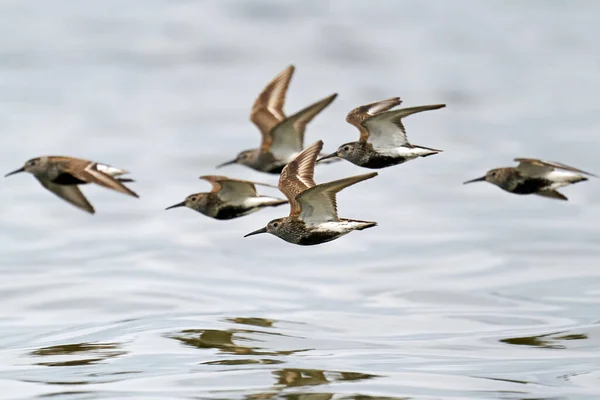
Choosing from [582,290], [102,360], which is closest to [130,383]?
[102,360]

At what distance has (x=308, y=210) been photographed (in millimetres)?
16734

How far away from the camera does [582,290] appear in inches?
1721

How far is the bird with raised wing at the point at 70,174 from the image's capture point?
58.6 ft

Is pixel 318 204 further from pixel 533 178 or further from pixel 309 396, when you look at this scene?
pixel 533 178

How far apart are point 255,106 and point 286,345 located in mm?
5946

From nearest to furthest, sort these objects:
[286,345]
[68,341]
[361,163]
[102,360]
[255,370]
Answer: [361,163]
[255,370]
[102,360]
[286,345]
[68,341]

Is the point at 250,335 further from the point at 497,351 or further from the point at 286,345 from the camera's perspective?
the point at 497,351

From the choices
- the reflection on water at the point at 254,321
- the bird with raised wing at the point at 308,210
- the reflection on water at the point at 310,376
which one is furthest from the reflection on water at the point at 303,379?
the reflection on water at the point at 254,321

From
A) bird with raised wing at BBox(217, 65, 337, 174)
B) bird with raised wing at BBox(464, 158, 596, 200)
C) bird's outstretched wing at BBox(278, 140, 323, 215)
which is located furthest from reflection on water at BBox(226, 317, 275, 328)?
bird's outstretched wing at BBox(278, 140, 323, 215)

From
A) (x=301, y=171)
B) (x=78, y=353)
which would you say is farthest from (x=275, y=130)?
(x=78, y=353)

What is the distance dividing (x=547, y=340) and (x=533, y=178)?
10.9 m

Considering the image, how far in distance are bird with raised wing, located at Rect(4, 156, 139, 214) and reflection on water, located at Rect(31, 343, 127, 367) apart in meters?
4.09

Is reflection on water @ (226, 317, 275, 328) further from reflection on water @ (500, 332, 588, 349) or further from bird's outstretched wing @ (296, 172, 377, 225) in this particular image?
bird's outstretched wing @ (296, 172, 377, 225)

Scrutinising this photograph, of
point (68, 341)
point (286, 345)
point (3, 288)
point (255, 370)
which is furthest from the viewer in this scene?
point (3, 288)
